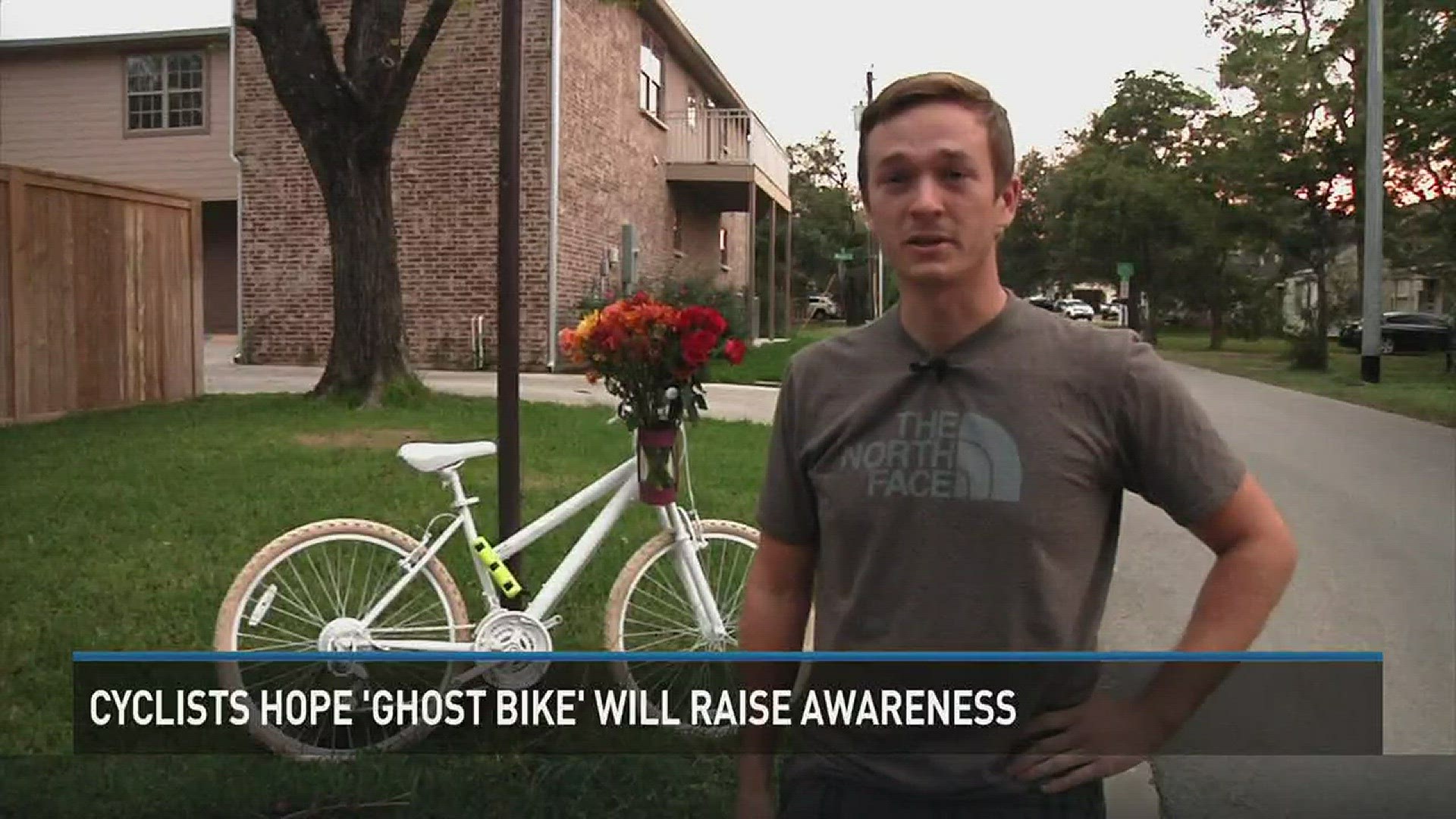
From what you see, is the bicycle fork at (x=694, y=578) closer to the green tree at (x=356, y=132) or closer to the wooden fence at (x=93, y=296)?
the green tree at (x=356, y=132)

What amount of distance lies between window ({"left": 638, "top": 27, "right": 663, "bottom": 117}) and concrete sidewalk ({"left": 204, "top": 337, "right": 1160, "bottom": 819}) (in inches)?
258

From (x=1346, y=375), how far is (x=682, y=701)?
68.2ft

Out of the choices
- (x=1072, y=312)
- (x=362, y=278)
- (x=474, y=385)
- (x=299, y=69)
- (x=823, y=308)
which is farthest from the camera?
(x=823, y=308)

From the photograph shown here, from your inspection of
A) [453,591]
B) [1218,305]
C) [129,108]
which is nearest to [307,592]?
[453,591]

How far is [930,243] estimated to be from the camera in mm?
1282

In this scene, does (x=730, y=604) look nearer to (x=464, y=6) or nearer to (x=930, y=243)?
(x=930, y=243)

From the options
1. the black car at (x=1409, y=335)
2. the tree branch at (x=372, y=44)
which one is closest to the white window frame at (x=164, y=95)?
the tree branch at (x=372, y=44)

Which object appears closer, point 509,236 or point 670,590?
point 509,236

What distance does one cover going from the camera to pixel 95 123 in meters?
16.3

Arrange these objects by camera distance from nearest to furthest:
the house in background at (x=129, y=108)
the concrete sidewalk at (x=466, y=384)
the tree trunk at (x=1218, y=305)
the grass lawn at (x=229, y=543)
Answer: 1. the grass lawn at (x=229, y=543)
2. the concrete sidewalk at (x=466, y=384)
3. the house in background at (x=129, y=108)
4. the tree trunk at (x=1218, y=305)

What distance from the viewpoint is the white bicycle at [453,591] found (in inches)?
115

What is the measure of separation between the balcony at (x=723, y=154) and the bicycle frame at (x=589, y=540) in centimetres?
1502

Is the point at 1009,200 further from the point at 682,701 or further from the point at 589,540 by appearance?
the point at 589,540

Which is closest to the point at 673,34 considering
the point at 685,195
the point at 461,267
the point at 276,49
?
the point at 685,195
